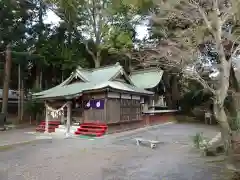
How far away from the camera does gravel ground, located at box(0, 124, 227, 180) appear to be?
5930mm

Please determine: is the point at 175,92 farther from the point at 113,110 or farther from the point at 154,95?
the point at 113,110

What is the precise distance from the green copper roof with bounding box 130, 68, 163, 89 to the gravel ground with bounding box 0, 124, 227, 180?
12896 millimetres

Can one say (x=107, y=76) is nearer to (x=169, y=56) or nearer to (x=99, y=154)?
(x=169, y=56)

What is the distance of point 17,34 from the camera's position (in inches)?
937

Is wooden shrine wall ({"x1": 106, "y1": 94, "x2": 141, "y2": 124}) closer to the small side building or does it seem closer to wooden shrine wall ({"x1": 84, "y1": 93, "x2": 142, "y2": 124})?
wooden shrine wall ({"x1": 84, "y1": 93, "x2": 142, "y2": 124})

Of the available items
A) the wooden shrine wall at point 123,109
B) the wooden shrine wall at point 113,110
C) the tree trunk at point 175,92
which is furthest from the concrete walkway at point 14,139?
the tree trunk at point 175,92

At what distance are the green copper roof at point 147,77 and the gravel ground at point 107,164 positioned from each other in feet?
42.3

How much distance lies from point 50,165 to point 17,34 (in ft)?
65.8

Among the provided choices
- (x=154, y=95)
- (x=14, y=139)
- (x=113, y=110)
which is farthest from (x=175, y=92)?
(x=14, y=139)

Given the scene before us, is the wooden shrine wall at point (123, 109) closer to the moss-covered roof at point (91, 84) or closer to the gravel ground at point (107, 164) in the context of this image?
the moss-covered roof at point (91, 84)

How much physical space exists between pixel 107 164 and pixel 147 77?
706 inches

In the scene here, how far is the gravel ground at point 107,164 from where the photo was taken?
5930 millimetres

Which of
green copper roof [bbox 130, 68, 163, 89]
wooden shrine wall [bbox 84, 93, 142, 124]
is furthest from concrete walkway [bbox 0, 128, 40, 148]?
green copper roof [bbox 130, 68, 163, 89]

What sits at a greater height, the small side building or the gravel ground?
the small side building
